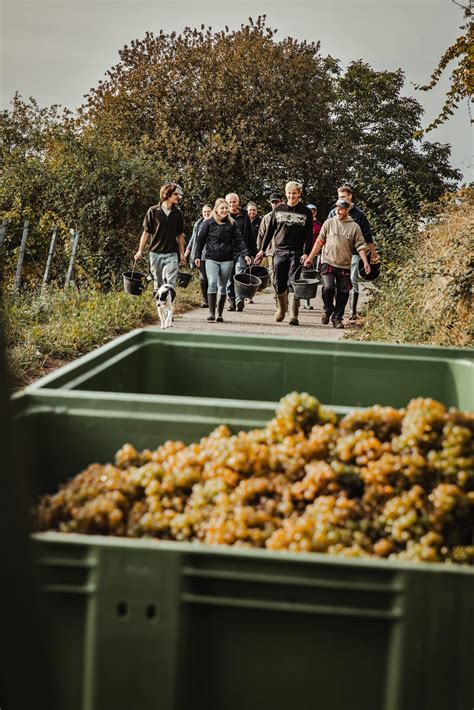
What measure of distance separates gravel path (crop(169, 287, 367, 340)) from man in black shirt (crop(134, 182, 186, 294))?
92 cm

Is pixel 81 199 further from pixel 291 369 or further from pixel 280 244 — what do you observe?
pixel 291 369

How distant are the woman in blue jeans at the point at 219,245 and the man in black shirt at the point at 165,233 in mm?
748

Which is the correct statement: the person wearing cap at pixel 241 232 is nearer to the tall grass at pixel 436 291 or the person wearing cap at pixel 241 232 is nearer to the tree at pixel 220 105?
the tall grass at pixel 436 291

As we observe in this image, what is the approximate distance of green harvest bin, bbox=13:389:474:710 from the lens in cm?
199

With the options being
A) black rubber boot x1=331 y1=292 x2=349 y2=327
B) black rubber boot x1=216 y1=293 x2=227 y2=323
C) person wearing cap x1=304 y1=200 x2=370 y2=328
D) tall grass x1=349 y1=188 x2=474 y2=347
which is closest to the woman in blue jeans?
black rubber boot x1=216 y1=293 x2=227 y2=323

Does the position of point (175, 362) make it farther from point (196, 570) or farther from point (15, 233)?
point (15, 233)

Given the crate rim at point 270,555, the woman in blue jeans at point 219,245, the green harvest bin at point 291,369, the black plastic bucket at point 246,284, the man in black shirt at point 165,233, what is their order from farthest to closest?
the black plastic bucket at point 246,284 < the woman in blue jeans at point 219,245 < the man in black shirt at point 165,233 < the green harvest bin at point 291,369 < the crate rim at point 270,555

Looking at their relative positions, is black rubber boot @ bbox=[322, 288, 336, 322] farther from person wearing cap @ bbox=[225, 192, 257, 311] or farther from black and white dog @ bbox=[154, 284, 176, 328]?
black and white dog @ bbox=[154, 284, 176, 328]

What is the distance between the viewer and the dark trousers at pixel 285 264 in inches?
557

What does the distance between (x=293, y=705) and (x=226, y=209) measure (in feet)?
41.3

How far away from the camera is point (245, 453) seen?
277 centimetres

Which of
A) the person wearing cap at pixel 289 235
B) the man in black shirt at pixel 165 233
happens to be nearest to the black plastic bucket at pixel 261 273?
the person wearing cap at pixel 289 235

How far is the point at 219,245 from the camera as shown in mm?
14367

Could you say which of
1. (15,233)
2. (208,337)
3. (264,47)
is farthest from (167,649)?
(264,47)
